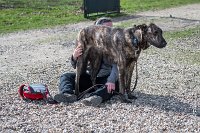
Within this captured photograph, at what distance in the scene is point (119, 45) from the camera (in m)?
8.45

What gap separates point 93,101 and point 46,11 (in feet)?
51.4

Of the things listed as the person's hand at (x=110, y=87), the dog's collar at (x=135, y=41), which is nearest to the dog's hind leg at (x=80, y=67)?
the person's hand at (x=110, y=87)

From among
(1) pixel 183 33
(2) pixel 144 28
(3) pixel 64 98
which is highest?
(2) pixel 144 28

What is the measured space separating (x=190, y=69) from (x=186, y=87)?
6.16 ft

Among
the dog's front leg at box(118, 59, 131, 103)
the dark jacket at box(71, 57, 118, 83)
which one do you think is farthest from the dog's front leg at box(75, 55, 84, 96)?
the dog's front leg at box(118, 59, 131, 103)

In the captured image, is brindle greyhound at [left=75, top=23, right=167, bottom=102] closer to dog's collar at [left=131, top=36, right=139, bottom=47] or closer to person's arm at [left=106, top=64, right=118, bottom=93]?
dog's collar at [left=131, top=36, right=139, bottom=47]

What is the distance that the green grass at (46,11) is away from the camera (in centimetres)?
2028

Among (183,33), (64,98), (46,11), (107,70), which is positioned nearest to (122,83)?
(107,70)

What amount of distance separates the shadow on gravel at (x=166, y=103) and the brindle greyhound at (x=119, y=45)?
31 centimetres

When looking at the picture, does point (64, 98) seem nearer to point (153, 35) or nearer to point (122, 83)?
point (122, 83)

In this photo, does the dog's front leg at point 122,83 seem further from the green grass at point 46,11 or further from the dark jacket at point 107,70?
the green grass at point 46,11

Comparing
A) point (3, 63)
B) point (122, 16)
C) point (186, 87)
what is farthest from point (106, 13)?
point (186, 87)

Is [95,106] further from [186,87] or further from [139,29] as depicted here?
[186,87]

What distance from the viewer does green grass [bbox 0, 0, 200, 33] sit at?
66.5ft
